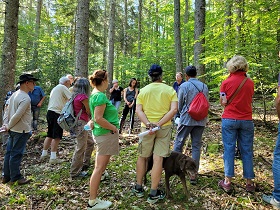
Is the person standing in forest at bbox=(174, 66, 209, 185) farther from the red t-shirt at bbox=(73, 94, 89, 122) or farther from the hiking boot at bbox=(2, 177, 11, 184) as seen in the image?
the hiking boot at bbox=(2, 177, 11, 184)

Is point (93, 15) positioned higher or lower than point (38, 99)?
higher

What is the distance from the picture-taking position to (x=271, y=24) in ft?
21.5

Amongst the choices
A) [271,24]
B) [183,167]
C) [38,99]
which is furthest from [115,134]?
[38,99]


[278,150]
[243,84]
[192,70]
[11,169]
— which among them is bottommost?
[11,169]

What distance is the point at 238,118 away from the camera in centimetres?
377

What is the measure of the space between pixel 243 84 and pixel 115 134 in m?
2.28

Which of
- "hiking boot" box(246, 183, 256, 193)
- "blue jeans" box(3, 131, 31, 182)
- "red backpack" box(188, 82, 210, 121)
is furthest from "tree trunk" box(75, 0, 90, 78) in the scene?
"hiking boot" box(246, 183, 256, 193)

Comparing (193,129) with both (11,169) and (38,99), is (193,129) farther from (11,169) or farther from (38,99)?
(38,99)

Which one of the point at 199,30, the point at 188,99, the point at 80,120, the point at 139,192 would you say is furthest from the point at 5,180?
the point at 199,30

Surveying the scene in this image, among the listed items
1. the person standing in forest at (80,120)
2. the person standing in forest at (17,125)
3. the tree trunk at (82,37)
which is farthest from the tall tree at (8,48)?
the person standing in forest at (80,120)

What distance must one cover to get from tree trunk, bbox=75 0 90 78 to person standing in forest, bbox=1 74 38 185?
2.21 m

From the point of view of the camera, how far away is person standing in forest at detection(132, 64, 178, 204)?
356 centimetres

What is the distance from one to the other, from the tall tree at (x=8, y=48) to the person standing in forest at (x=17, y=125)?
3.26m

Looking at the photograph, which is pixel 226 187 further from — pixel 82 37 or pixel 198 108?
pixel 82 37
